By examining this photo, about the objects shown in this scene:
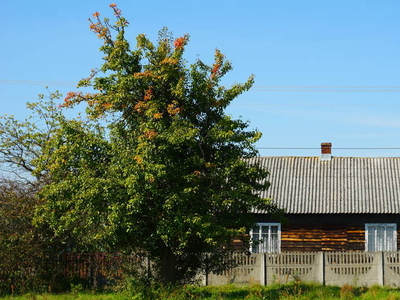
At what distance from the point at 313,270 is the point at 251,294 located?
4203mm

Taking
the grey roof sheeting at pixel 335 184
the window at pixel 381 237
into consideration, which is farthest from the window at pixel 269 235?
the window at pixel 381 237

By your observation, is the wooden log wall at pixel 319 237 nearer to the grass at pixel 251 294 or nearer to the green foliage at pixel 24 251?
the grass at pixel 251 294

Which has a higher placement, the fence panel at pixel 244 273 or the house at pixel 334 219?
the house at pixel 334 219

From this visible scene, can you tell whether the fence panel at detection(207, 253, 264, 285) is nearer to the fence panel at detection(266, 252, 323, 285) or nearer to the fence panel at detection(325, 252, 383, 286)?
the fence panel at detection(266, 252, 323, 285)

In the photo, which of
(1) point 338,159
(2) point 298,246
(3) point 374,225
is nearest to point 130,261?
(2) point 298,246

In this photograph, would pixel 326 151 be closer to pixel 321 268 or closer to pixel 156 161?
pixel 321 268

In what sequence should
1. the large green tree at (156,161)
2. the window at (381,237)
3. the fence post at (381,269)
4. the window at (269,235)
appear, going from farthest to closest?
the window at (269,235), the window at (381,237), the fence post at (381,269), the large green tree at (156,161)

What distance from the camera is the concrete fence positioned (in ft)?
73.7

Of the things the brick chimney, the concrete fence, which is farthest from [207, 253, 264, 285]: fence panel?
the brick chimney

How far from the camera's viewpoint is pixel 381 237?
28.7 meters

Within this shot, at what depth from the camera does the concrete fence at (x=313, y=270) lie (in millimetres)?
22453

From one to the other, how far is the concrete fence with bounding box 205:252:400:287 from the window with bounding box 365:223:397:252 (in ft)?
19.7

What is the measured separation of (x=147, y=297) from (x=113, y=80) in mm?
5919

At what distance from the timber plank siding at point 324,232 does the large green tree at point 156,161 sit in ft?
34.5
